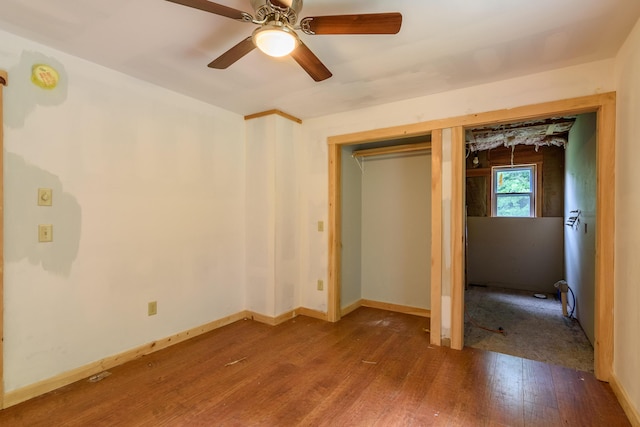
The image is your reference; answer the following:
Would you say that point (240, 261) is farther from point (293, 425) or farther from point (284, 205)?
point (293, 425)

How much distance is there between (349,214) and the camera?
3871mm

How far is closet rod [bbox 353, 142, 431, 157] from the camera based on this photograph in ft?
11.4

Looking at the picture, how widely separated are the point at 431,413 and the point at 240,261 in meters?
2.41

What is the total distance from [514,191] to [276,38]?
5.54 metres

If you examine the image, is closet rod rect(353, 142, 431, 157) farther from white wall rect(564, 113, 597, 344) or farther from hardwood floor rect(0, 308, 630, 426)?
hardwood floor rect(0, 308, 630, 426)

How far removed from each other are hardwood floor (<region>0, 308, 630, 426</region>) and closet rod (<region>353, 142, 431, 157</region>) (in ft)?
6.79

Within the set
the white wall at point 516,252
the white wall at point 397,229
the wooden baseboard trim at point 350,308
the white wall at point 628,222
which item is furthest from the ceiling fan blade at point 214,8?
the white wall at point 516,252

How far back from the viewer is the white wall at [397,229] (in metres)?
3.73

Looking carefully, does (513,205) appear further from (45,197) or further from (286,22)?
(45,197)

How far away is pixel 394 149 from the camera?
364 cm

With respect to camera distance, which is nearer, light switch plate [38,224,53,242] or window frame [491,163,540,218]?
light switch plate [38,224,53,242]

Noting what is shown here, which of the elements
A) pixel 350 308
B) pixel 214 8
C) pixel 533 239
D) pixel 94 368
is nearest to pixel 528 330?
pixel 350 308

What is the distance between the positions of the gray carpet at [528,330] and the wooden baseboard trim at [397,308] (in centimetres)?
48

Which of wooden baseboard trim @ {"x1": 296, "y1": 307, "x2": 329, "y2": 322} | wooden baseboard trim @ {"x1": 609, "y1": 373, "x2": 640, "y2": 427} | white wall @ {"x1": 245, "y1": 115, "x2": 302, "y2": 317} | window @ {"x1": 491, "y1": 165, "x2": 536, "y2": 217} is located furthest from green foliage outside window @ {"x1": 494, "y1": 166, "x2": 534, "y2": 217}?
white wall @ {"x1": 245, "y1": 115, "x2": 302, "y2": 317}
